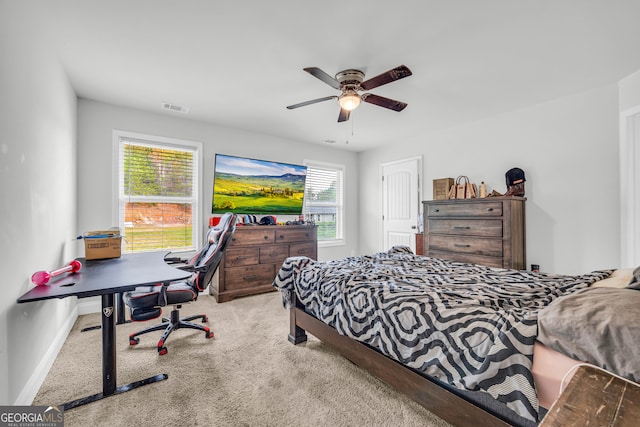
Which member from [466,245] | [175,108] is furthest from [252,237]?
[466,245]

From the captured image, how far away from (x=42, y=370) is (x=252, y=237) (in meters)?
2.40

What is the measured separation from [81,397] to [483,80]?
164 inches

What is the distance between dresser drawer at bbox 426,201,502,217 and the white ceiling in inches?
48.8

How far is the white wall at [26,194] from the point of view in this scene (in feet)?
4.78

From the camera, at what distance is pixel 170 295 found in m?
2.28

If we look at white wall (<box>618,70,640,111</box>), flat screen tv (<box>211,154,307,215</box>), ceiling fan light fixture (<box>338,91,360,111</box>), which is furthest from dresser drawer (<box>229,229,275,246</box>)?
white wall (<box>618,70,640,111</box>)

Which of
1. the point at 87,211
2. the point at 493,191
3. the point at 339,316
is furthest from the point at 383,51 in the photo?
the point at 87,211

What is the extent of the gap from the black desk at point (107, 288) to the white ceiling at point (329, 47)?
1.68m

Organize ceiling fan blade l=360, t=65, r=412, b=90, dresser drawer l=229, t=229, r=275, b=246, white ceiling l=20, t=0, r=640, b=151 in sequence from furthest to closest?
1. dresser drawer l=229, t=229, r=275, b=246
2. ceiling fan blade l=360, t=65, r=412, b=90
3. white ceiling l=20, t=0, r=640, b=151

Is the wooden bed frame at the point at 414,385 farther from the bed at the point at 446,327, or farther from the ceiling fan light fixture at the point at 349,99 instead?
the ceiling fan light fixture at the point at 349,99

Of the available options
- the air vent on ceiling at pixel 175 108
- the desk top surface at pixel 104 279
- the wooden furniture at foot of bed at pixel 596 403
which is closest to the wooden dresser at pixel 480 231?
the wooden furniture at foot of bed at pixel 596 403

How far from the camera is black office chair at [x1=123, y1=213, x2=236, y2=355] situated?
2135 millimetres

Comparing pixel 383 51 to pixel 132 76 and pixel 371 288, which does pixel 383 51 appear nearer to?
pixel 371 288

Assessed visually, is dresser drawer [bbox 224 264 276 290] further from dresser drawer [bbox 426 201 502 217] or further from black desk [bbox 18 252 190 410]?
dresser drawer [bbox 426 201 502 217]
